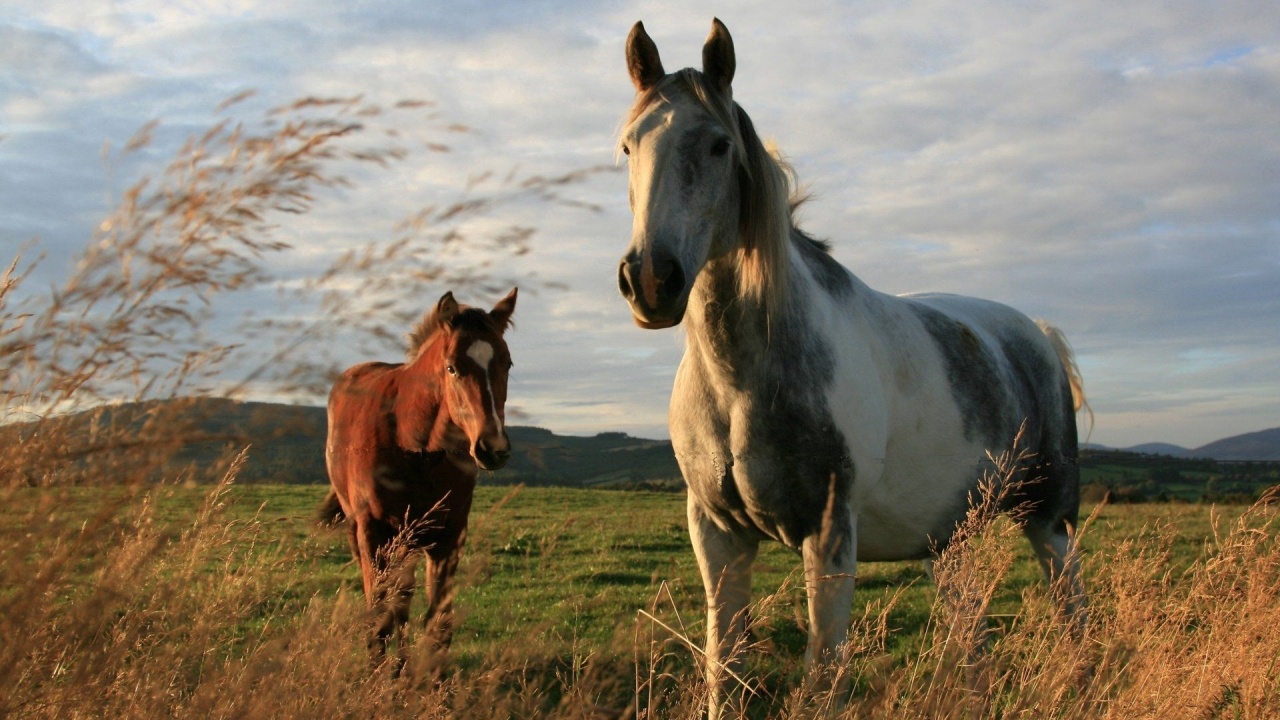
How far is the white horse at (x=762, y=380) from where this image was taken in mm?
3139

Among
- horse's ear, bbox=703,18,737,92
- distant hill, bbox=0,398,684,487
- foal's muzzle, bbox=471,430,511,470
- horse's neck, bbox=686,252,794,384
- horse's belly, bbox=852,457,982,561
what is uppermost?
horse's ear, bbox=703,18,737,92

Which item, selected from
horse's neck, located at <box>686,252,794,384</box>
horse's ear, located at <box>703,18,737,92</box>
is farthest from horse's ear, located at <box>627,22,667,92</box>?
horse's neck, located at <box>686,252,794,384</box>

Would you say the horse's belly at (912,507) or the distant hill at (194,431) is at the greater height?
the distant hill at (194,431)

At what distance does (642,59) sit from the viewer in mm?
3496

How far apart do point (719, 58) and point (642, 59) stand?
0.31 meters

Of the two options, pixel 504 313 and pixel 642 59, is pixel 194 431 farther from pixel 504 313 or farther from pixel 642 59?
pixel 504 313

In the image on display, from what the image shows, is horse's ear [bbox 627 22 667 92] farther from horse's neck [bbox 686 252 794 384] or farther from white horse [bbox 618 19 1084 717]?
horse's neck [bbox 686 252 794 384]

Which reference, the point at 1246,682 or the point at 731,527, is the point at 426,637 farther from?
the point at 1246,682

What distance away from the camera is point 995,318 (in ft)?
18.0

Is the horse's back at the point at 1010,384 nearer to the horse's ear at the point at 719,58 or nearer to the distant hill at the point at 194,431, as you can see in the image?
the horse's ear at the point at 719,58

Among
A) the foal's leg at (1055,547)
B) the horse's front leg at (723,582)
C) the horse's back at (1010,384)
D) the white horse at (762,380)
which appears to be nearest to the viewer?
the white horse at (762,380)

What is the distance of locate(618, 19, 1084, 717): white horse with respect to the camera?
314 cm

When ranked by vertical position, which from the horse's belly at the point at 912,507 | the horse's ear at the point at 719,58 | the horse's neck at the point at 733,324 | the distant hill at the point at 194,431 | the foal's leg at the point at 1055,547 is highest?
the horse's ear at the point at 719,58

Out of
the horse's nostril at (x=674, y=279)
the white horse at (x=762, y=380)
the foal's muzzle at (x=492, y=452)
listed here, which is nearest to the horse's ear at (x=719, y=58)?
the white horse at (x=762, y=380)
